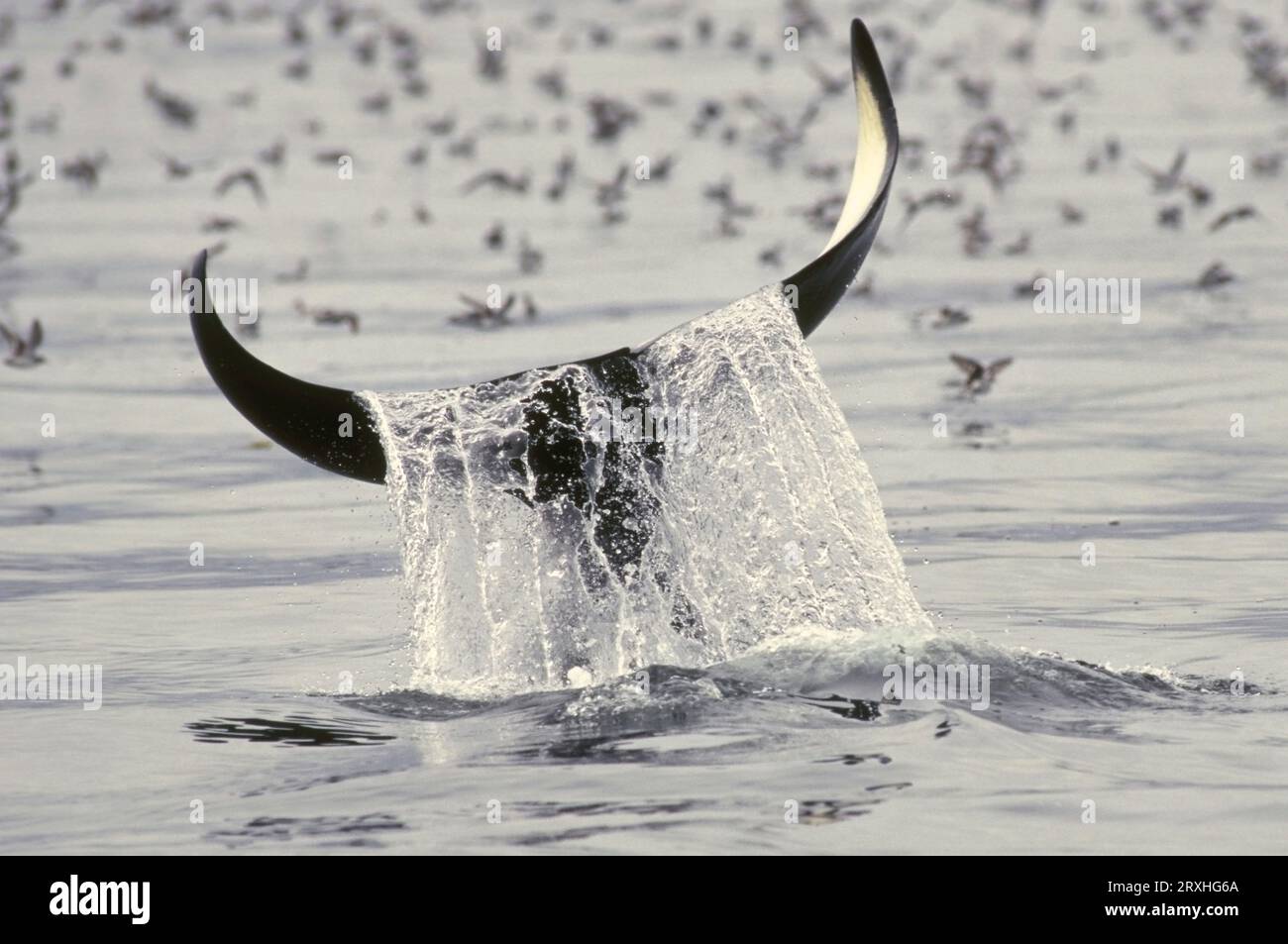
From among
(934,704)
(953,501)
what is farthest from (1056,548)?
(934,704)

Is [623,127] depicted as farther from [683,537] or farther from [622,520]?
[622,520]

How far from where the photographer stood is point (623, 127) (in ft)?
83.4

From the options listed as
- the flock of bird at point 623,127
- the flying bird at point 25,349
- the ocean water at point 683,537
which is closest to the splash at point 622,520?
the ocean water at point 683,537

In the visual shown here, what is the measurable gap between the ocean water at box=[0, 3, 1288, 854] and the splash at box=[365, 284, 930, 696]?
2 centimetres

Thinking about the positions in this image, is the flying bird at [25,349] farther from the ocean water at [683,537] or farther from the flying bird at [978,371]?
the flying bird at [978,371]

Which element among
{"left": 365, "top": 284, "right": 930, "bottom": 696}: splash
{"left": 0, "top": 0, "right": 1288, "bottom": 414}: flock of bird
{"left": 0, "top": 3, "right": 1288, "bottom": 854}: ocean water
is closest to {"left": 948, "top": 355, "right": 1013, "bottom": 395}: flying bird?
{"left": 0, "top": 0, "right": 1288, "bottom": 414}: flock of bird

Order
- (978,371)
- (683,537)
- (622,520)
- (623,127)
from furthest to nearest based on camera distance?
(623,127)
(978,371)
(683,537)
(622,520)

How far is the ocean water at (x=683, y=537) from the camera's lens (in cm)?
717

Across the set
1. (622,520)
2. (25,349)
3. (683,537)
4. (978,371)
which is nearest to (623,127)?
(25,349)

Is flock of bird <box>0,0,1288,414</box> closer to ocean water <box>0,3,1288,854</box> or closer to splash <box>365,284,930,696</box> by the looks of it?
ocean water <box>0,3,1288,854</box>

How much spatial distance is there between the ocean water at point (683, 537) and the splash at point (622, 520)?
21mm

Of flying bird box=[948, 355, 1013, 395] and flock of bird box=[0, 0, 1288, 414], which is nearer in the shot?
flying bird box=[948, 355, 1013, 395]

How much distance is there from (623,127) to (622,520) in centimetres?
1757

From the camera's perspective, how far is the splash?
26.8ft
